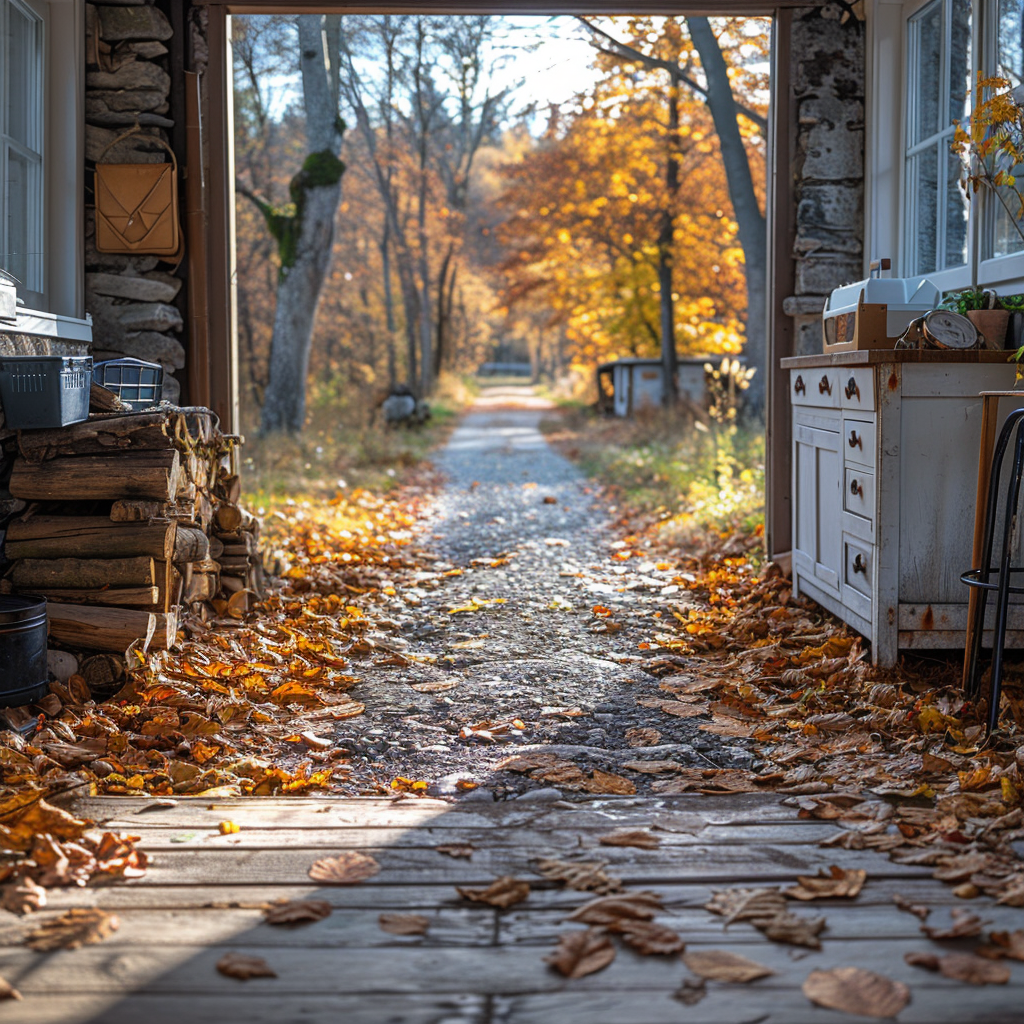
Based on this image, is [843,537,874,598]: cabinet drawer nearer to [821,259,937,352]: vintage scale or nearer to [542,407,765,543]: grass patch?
[821,259,937,352]: vintage scale

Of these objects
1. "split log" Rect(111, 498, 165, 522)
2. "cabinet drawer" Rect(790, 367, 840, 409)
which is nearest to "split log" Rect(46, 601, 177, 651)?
"split log" Rect(111, 498, 165, 522)

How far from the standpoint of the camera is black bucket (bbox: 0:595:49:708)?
12.1ft

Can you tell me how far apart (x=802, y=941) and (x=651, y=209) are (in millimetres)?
15819

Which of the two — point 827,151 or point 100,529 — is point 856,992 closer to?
point 100,529

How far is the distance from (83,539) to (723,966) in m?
3.18

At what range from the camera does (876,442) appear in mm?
4129

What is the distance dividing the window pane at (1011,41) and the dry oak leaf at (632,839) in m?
3.64

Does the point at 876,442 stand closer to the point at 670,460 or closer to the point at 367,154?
the point at 670,460

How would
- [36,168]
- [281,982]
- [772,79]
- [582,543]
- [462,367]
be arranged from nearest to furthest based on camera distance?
[281,982] < [36,168] < [772,79] < [582,543] < [462,367]

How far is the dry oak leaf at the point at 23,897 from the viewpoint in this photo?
2387 mm

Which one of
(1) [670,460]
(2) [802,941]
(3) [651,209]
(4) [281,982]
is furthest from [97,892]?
(3) [651,209]

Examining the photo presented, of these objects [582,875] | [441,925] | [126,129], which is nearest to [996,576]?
[582,875]

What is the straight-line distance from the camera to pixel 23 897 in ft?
7.90

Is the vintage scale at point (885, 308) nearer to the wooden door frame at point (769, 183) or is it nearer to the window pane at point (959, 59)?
the window pane at point (959, 59)
